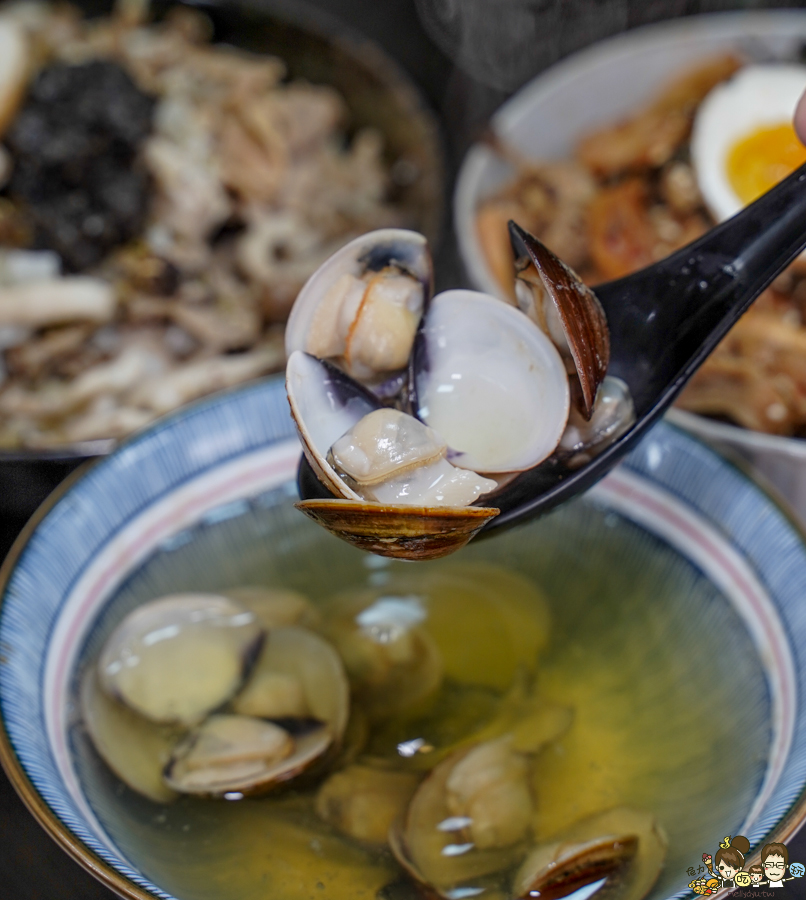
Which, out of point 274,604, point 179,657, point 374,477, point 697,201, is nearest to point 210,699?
point 179,657

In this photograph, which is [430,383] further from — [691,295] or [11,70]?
[11,70]

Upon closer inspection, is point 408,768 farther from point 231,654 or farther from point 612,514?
point 612,514

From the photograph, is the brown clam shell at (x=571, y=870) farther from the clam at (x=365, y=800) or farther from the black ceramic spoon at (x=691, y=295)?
the black ceramic spoon at (x=691, y=295)

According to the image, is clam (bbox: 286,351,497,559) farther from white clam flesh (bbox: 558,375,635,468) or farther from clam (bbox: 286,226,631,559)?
white clam flesh (bbox: 558,375,635,468)

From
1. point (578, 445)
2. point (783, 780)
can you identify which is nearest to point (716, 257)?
point (578, 445)

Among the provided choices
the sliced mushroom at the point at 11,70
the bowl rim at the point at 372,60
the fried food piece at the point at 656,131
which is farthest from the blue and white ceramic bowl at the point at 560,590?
the sliced mushroom at the point at 11,70
